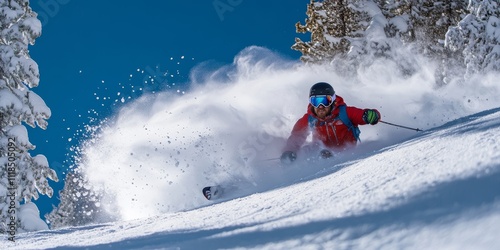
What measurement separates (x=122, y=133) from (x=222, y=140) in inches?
156

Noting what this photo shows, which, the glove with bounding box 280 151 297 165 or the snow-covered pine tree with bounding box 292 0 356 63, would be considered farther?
the snow-covered pine tree with bounding box 292 0 356 63

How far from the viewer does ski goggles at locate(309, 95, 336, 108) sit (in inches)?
344

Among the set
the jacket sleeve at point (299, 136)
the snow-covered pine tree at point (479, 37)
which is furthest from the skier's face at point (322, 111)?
the snow-covered pine tree at point (479, 37)

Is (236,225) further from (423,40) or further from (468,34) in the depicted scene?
(423,40)

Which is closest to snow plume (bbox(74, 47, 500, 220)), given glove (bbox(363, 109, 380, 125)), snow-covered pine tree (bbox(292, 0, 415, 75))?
glove (bbox(363, 109, 380, 125))

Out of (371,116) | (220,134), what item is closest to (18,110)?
(220,134)

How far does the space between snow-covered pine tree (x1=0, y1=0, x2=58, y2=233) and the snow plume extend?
1940 mm

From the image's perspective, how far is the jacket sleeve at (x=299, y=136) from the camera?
938 centimetres

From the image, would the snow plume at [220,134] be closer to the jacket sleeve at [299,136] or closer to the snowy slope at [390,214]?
the jacket sleeve at [299,136]

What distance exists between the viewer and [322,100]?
8.75 meters

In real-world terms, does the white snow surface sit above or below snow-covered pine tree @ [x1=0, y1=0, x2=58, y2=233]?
below

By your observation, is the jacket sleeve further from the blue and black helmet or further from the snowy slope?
A: the snowy slope

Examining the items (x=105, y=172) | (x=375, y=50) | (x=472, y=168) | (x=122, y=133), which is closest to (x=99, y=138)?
(x=122, y=133)

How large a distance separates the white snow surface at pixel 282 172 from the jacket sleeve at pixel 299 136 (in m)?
0.54
